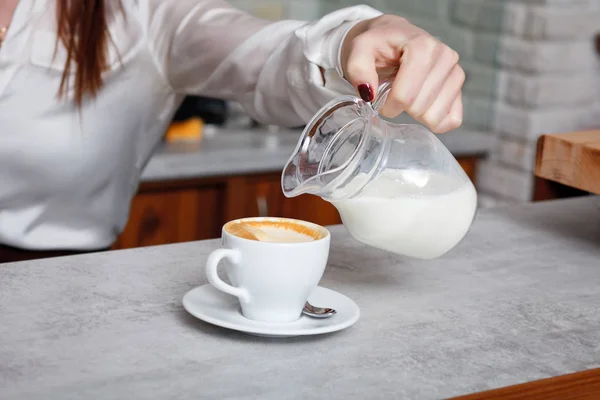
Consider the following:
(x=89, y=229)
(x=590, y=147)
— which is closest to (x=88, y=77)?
(x=89, y=229)

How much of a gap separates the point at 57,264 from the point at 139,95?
0.45 m

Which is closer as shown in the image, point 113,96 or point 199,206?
point 113,96

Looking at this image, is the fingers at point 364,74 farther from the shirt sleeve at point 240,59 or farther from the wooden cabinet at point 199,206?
the wooden cabinet at point 199,206

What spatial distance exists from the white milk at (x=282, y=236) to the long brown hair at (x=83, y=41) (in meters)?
0.56

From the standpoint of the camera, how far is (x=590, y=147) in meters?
1.14

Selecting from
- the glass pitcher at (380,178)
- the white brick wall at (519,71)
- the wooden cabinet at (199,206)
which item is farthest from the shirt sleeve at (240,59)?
the white brick wall at (519,71)

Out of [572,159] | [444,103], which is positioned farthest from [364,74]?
[572,159]

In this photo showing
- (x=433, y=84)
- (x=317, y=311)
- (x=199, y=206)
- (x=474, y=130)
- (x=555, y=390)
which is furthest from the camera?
(x=474, y=130)

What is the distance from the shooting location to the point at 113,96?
1.39m

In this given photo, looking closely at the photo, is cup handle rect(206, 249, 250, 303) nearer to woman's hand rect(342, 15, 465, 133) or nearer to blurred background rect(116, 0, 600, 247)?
woman's hand rect(342, 15, 465, 133)

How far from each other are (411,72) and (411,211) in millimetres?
160

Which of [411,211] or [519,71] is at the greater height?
[411,211]

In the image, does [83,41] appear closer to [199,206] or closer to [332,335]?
[332,335]

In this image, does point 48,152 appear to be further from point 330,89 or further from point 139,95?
point 330,89
